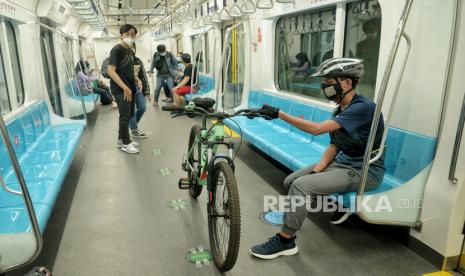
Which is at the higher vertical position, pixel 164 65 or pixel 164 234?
pixel 164 65

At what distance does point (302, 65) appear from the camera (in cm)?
494

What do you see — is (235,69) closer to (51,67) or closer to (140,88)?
(140,88)

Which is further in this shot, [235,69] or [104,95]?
[104,95]

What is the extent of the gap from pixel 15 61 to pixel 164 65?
4.86 metres

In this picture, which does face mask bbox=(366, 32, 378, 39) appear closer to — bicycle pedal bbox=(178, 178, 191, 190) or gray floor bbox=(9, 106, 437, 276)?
gray floor bbox=(9, 106, 437, 276)

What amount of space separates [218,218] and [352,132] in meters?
1.13

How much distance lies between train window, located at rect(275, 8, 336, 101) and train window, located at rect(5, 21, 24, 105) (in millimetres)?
3607

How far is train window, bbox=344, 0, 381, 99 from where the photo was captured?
133 inches

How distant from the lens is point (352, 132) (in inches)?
98.1

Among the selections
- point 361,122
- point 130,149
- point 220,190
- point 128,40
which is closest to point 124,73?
point 128,40

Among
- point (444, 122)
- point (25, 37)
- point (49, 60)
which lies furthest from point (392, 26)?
point (49, 60)

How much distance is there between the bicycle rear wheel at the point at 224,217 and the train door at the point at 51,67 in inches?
183

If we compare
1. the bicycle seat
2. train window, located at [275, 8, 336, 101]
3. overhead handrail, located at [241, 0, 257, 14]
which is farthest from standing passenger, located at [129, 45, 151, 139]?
the bicycle seat

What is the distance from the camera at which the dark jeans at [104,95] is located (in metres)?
10.0
